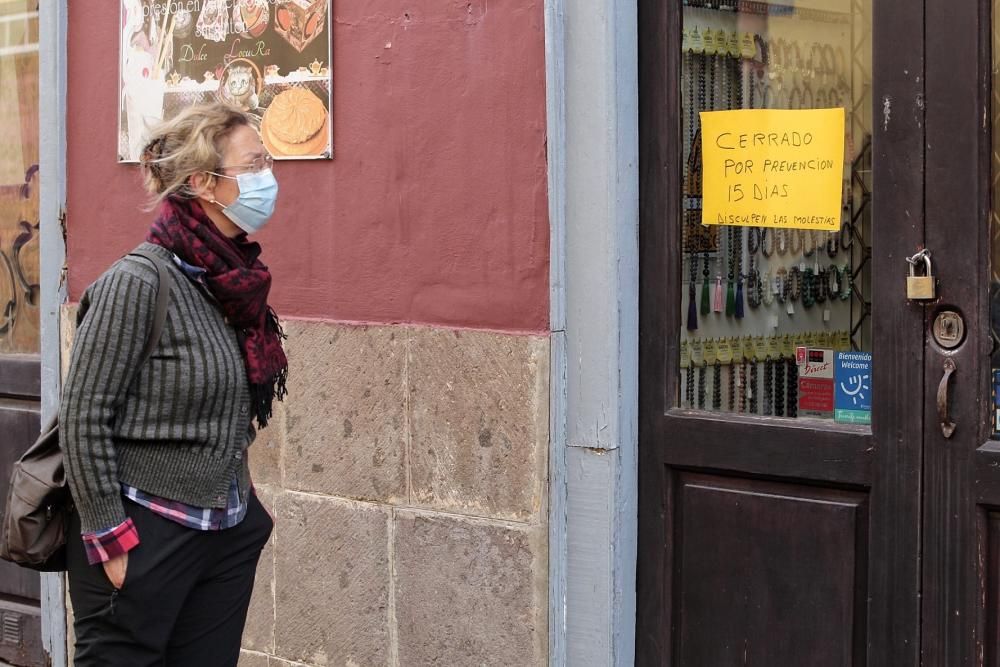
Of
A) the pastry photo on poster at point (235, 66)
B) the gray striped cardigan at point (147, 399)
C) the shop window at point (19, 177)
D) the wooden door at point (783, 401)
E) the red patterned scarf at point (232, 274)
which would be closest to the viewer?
the gray striped cardigan at point (147, 399)

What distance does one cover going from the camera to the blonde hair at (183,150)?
135 inches

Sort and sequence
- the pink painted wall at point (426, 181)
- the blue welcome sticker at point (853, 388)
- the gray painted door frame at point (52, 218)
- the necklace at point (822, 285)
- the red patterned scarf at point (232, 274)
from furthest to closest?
the gray painted door frame at point (52, 218) → the pink painted wall at point (426, 181) → the necklace at point (822, 285) → the blue welcome sticker at point (853, 388) → the red patterned scarf at point (232, 274)

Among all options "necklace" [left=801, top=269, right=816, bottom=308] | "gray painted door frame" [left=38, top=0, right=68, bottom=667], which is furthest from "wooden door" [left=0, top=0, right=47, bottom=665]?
"necklace" [left=801, top=269, right=816, bottom=308]

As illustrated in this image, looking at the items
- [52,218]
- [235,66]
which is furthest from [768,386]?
[52,218]

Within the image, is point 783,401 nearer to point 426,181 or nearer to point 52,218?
point 426,181

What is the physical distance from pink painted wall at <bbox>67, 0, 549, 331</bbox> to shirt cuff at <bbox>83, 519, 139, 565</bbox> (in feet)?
5.03

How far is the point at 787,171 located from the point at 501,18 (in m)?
1.05

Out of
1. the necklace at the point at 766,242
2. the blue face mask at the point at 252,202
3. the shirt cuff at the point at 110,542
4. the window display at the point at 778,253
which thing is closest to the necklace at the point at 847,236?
the window display at the point at 778,253

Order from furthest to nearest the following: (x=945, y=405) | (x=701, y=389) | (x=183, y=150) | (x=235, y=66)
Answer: (x=235, y=66)
(x=701, y=389)
(x=945, y=405)
(x=183, y=150)

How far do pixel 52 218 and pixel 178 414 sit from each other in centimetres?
250

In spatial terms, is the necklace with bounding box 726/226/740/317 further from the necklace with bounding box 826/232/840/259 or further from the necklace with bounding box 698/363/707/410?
the necklace with bounding box 826/232/840/259

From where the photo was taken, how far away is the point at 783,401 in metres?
4.04

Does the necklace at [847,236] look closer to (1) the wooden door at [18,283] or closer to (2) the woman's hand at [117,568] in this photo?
(2) the woman's hand at [117,568]

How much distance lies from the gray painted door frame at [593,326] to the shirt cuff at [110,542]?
57.7 inches
